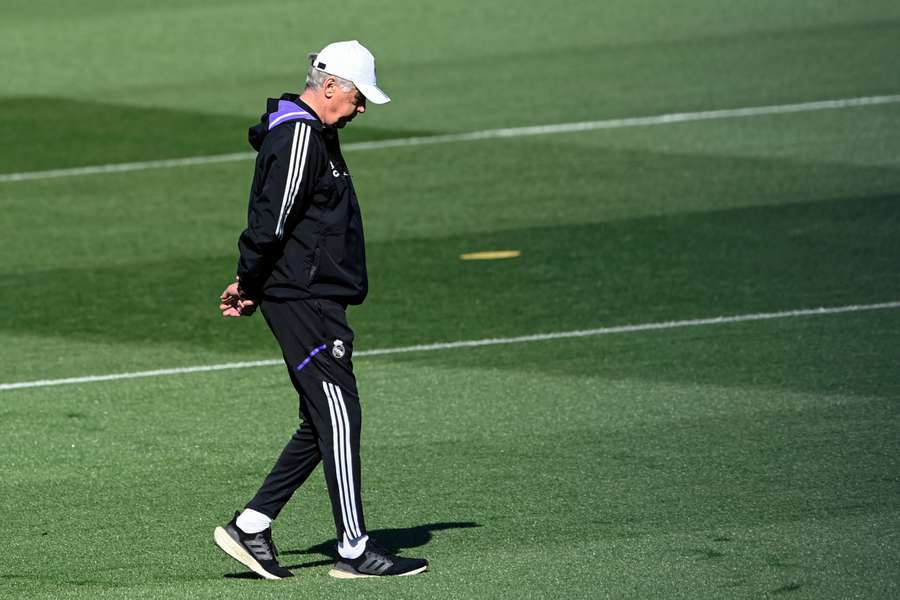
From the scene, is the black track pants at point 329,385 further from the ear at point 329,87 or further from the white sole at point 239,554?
the ear at point 329,87

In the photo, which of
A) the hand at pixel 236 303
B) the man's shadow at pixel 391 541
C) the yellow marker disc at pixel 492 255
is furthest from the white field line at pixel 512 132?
the hand at pixel 236 303

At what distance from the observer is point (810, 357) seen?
11.2 meters

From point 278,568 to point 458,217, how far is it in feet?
28.6

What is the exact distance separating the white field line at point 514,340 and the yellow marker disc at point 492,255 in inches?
94.6

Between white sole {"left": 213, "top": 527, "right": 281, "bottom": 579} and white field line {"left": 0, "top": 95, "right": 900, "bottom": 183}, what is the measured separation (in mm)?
11828

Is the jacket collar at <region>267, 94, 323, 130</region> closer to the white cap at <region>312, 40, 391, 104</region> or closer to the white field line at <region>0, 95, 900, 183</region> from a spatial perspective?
the white cap at <region>312, 40, 391, 104</region>

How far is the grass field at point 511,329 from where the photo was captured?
7965 mm

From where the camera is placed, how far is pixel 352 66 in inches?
288

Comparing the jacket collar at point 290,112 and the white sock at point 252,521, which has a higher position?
the jacket collar at point 290,112

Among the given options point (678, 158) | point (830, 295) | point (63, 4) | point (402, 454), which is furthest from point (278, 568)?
point (63, 4)

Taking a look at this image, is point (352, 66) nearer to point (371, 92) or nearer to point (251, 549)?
point (371, 92)

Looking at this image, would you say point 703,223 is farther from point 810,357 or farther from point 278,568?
point 278,568

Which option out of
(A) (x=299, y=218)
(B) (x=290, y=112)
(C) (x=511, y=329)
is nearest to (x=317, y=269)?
(A) (x=299, y=218)

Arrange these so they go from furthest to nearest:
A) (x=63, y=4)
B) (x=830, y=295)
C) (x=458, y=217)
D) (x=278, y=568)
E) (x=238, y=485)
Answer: (x=63, y=4), (x=458, y=217), (x=830, y=295), (x=238, y=485), (x=278, y=568)
